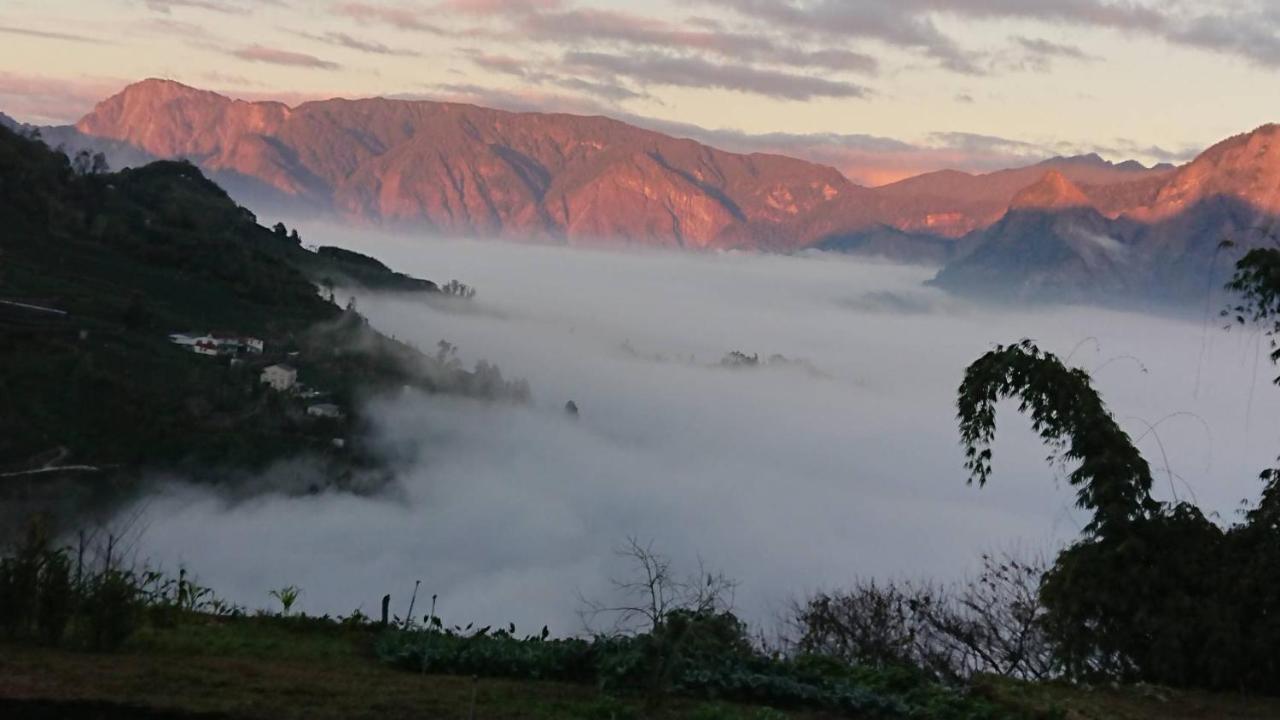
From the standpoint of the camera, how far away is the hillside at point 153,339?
213 ft

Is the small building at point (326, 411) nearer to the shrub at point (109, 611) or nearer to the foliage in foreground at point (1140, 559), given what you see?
the foliage in foreground at point (1140, 559)

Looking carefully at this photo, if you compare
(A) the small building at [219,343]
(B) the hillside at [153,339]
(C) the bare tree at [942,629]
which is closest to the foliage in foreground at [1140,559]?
(C) the bare tree at [942,629]

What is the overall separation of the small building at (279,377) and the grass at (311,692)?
77.5 m

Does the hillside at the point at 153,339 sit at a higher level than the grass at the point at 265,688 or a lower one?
higher

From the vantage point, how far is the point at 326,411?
89125 mm

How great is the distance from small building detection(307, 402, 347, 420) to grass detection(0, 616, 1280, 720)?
77642 mm

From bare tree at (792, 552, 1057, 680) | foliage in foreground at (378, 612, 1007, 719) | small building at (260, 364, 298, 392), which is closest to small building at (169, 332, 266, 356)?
small building at (260, 364, 298, 392)

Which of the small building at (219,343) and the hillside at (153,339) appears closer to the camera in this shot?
the hillside at (153,339)

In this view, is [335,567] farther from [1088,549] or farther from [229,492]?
[1088,549]

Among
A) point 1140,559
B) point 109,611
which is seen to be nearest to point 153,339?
point 109,611

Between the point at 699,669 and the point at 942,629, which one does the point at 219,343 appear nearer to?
the point at 942,629

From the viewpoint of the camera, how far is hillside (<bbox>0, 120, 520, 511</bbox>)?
65.1 metres

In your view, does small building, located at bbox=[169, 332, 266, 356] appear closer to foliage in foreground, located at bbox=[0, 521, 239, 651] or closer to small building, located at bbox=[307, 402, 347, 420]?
small building, located at bbox=[307, 402, 347, 420]

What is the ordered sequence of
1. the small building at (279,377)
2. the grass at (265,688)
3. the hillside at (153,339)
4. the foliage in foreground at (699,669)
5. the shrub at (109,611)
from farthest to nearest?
the small building at (279,377) → the hillside at (153,339) → the shrub at (109,611) → the foliage in foreground at (699,669) → the grass at (265,688)
